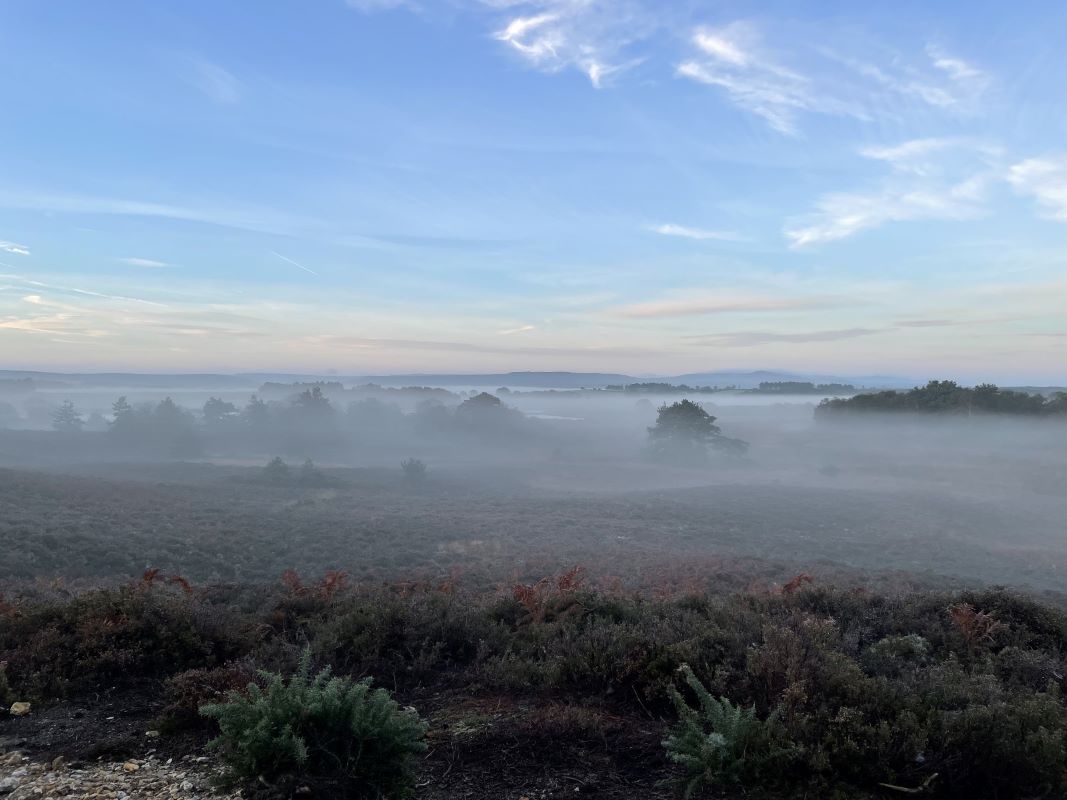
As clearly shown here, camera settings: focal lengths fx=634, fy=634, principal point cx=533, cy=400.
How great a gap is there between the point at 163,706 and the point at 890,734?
5.11m

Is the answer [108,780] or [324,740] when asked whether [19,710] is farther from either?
[324,740]

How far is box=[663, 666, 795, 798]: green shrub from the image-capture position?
3.48m

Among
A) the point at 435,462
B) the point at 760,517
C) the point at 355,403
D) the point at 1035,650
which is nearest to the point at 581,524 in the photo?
the point at 760,517

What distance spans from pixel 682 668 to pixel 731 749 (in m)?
0.86

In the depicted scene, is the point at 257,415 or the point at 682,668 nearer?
the point at 682,668

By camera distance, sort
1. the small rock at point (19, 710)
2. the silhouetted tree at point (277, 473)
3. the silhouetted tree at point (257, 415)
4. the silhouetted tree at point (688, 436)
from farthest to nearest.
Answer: the silhouetted tree at point (257, 415)
the silhouetted tree at point (688, 436)
the silhouetted tree at point (277, 473)
the small rock at point (19, 710)

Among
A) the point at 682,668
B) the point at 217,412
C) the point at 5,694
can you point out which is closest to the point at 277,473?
the point at 5,694

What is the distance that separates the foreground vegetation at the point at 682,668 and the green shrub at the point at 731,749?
0.04 feet

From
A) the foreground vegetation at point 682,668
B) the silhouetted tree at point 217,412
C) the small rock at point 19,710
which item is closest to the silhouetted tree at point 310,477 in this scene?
the foreground vegetation at point 682,668

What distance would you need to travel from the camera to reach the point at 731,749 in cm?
359

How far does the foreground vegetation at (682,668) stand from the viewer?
3607 mm

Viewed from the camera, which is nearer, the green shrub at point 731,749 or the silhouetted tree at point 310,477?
the green shrub at point 731,749

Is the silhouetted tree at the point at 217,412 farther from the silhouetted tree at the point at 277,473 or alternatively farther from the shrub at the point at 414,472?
the shrub at the point at 414,472

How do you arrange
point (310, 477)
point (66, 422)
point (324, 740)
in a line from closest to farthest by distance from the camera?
point (324, 740), point (310, 477), point (66, 422)
